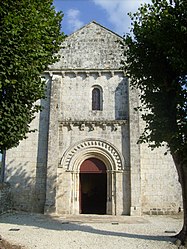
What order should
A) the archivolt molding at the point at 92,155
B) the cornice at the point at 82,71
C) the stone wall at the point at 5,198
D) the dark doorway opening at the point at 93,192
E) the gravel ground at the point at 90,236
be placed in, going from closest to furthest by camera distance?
the gravel ground at the point at 90,236, the stone wall at the point at 5,198, the archivolt molding at the point at 92,155, the cornice at the point at 82,71, the dark doorway opening at the point at 93,192

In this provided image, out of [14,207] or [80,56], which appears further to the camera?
[80,56]

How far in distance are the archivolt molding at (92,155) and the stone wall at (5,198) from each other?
129 inches

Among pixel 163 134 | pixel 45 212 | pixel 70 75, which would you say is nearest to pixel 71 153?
pixel 45 212

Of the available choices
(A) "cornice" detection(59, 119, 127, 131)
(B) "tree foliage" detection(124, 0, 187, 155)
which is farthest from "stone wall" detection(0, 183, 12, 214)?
(B) "tree foliage" detection(124, 0, 187, 155)

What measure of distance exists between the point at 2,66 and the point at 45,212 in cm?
1060

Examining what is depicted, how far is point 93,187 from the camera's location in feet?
74.4

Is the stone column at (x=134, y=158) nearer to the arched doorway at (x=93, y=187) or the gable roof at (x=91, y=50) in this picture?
the arched doorway at (x=93, y=187)

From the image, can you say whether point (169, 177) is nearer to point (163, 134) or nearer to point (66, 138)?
point (66, 138)

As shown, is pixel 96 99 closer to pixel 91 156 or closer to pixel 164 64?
pixel 91 156

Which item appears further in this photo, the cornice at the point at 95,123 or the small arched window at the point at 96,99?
the small arched window at the point at 96,99

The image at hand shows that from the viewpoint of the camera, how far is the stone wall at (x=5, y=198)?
15281mm

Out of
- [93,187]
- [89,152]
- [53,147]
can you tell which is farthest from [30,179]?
[93,187]

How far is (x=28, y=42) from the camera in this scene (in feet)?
26.4

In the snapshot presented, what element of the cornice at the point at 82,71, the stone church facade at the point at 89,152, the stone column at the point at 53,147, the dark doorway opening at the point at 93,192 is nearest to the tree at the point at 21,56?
the stone column at the point at 53,147
